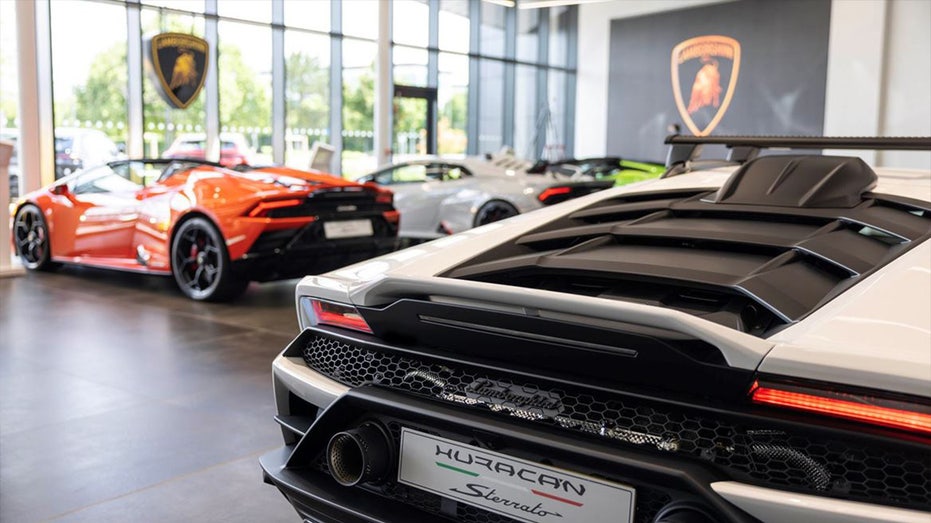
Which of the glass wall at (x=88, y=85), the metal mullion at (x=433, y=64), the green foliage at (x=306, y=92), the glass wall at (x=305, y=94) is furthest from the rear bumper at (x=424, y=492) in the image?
the metal mullion at (x=433, y=64)

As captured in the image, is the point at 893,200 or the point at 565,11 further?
the point at 565,11

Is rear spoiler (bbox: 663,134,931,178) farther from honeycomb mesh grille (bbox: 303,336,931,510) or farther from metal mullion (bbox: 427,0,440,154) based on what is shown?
metal mullion (bbox: 427,0,440,154)

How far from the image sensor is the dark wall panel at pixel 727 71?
17469mm

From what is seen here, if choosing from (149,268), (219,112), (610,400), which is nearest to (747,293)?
(610,400)

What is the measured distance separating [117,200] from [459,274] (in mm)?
5861

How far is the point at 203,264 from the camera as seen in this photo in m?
6.22

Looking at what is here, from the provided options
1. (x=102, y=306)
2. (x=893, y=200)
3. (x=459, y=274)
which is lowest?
(x=102, y=306)

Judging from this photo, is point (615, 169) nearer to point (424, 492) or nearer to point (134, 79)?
point (134, 79)

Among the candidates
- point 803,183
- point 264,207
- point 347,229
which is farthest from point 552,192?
point 803,183

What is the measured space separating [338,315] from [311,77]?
1442 cm

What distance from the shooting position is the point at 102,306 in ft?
19.6

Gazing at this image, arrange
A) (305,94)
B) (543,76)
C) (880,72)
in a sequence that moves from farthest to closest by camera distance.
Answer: (543,76) → (880,72) → (305,94)

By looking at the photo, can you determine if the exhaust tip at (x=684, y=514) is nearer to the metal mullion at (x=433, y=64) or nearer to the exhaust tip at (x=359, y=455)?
the exhaust tip at (x=359, y=455)

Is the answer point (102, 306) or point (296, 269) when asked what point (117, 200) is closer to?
point (102, 306)
